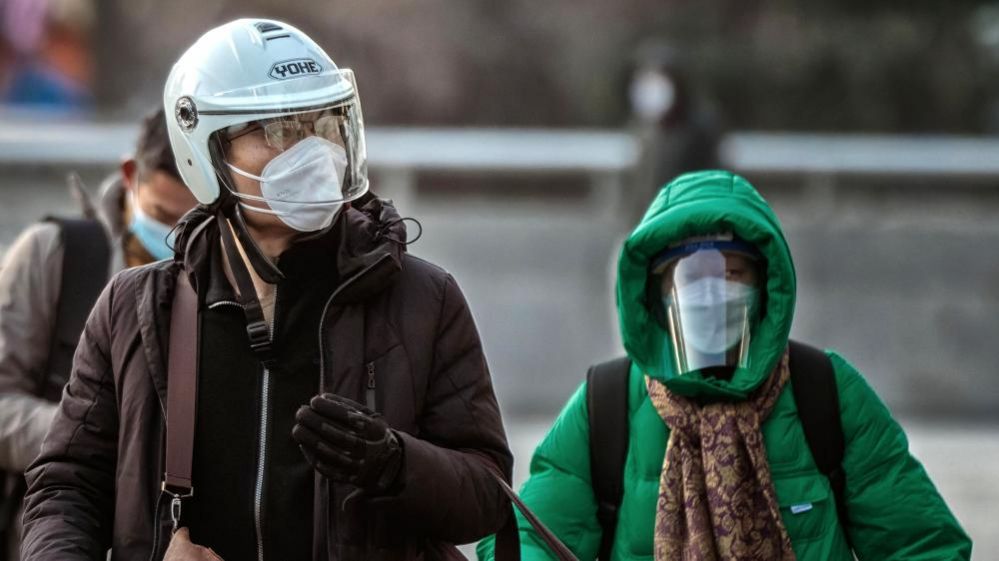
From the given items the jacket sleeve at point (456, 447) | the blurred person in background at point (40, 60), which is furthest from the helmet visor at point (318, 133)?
the blurred person in background at point (40, 60)

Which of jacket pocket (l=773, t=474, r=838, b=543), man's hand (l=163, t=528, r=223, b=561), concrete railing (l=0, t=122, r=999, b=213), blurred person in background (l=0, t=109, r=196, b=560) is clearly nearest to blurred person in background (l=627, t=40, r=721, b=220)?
concrete railing (l=0, t=122, r=999, b=213)

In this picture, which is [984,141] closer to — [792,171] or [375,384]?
[792,171]

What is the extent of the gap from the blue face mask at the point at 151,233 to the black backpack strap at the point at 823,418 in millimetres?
1566

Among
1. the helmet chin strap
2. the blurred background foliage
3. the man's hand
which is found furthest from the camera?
the blurred background foliage

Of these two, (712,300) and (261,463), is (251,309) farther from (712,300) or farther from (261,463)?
(712,300)

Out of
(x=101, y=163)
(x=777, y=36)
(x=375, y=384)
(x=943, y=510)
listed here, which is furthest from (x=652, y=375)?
(x=777, y=36)

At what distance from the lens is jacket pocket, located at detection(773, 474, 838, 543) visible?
340 cm

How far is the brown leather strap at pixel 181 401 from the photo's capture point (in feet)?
9.33

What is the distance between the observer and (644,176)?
9.05 m

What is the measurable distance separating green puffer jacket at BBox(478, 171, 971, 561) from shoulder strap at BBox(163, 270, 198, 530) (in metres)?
0.82

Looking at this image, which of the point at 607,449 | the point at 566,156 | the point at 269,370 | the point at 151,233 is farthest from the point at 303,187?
the point at 566,156

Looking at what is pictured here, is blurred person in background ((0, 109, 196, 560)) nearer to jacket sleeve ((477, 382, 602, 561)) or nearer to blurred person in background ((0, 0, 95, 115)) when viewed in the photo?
jacket sleeve ((477, 382, 602, 561))

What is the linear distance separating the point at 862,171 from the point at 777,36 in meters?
3.82

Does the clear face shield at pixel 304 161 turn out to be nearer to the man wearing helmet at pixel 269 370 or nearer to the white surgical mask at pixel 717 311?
the man wearing helmet at pixel 269 370
